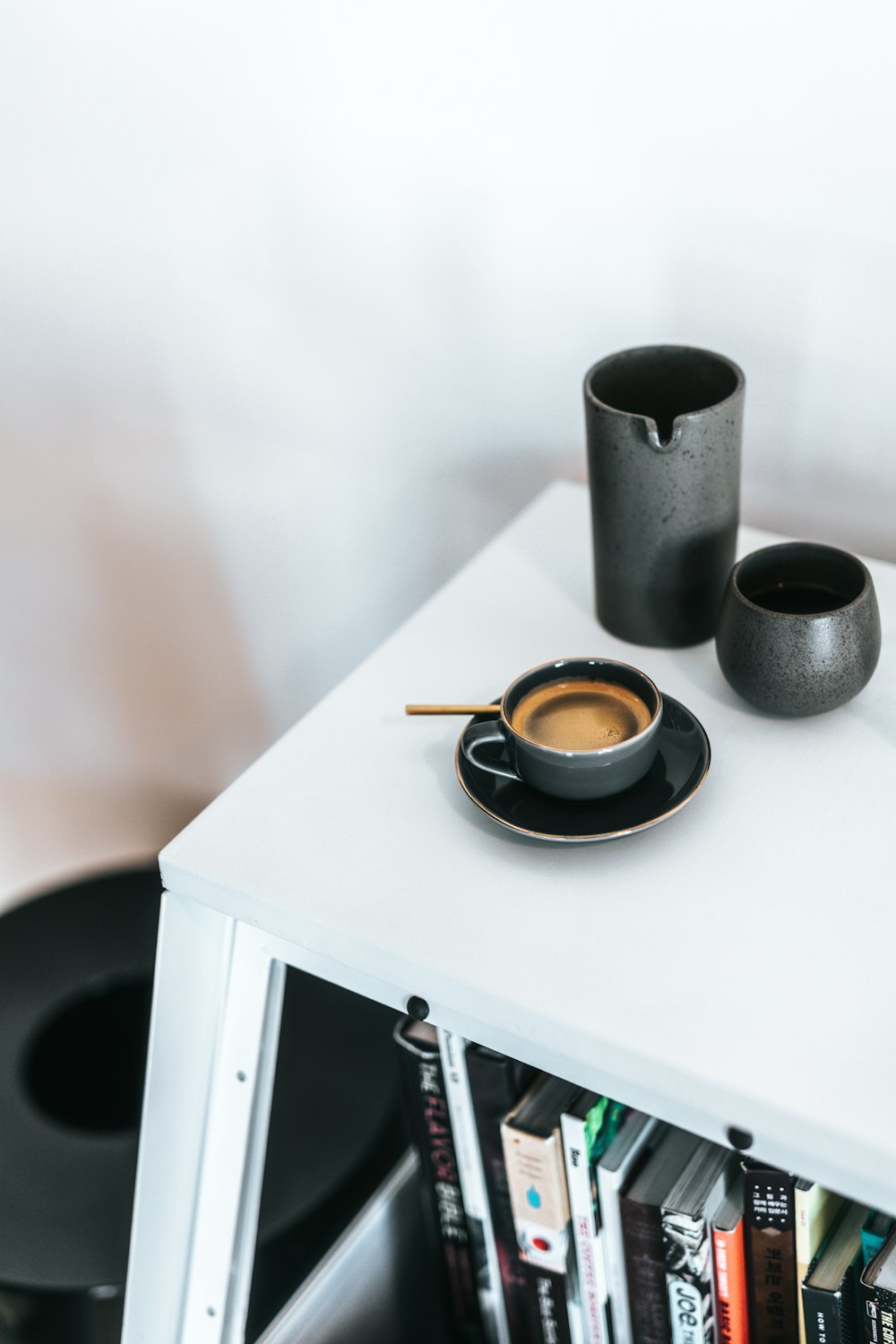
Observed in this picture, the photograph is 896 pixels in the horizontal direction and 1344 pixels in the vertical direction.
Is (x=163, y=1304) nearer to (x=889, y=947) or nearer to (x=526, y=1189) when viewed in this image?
(x=526, y=1189)

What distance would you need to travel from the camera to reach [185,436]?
3.78 feet

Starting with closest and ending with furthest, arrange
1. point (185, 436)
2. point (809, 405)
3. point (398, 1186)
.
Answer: point (809, 405), point (398, 1186), point (185, 436)

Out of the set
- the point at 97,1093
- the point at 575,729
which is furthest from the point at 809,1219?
the point at 97,1093

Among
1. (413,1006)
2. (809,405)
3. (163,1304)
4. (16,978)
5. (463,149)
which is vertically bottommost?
(16,978)

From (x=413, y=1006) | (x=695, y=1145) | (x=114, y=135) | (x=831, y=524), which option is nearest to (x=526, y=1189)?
(x=695, y=1145)

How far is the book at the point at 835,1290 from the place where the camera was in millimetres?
609

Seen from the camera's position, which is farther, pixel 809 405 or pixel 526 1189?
pixel 809 405

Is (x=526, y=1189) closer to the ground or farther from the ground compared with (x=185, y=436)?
closer to the ground

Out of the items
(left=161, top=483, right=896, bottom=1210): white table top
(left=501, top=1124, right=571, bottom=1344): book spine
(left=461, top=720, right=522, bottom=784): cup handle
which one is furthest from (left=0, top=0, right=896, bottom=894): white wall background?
(left=501, top=1124, right=571, bottom=1344): book spine

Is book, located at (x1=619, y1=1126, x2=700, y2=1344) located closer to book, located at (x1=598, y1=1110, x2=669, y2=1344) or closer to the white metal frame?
book, located at (x1=598, y1=1110, x2=669, y2=1344)

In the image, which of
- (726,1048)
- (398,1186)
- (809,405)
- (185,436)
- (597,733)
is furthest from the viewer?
(185,436)

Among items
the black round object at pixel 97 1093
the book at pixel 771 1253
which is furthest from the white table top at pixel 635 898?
the black round object at pixel 97 1093

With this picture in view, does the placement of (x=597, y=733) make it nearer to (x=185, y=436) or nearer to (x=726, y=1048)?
(x=726, y=1048)

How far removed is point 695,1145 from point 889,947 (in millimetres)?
201
